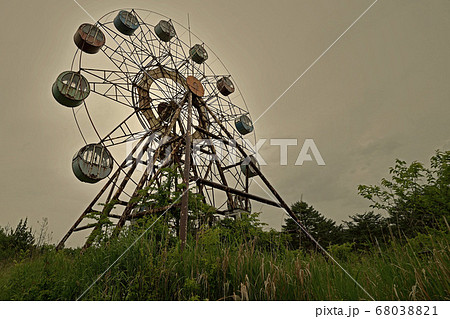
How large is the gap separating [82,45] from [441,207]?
1607cm

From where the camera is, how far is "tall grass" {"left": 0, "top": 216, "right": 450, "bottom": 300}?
3.89m

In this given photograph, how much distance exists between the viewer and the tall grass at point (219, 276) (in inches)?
153

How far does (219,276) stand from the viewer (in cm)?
461

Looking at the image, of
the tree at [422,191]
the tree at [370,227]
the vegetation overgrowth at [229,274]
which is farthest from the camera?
the tree at [422,191]

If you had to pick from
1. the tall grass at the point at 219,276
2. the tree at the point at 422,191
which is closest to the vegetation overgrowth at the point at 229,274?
the tall grass at the point at 219,276

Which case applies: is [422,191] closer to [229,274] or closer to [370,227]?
[370,227]

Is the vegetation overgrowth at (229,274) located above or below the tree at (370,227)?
below

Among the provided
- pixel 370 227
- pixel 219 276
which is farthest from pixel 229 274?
pixel 370 227

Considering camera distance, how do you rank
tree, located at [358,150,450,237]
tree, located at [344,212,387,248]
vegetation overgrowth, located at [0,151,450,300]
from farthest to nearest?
1. tree, located at [358,150,450,237]
2. tree, located at [344,212,387,248]
3. vegetation overgrowth, located at [0,151,450,300]

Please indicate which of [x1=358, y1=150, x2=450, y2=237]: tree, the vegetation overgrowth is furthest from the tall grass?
[x1=358, y1=150, x2=450, y2=237]: tree

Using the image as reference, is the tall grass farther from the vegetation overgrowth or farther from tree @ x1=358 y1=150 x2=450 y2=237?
tree @ x1=358 y1=150 x2=450 y2=237

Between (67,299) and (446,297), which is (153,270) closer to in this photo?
(67,299)

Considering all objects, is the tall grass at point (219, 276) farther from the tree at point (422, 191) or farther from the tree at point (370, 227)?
the tree at point (422, 191)

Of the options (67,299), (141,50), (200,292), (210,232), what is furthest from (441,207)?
(141,50)
